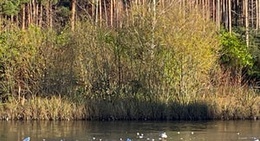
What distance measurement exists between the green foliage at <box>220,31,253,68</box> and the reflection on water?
10.5 metres

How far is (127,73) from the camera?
1265 inches

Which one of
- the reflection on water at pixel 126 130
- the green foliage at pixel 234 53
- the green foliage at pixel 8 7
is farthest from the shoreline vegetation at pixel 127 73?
the green foliage at pixel 8 7

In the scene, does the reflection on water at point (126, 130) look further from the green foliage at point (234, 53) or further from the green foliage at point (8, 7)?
the green foliage at point (8, 7)

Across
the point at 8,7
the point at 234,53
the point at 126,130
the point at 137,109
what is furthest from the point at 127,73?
the point at 8,7

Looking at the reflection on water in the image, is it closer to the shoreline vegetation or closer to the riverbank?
the riverbank

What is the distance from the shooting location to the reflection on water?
893 inches

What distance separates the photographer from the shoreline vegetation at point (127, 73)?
2959cm

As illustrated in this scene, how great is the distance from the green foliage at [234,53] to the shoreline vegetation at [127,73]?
4.05 m

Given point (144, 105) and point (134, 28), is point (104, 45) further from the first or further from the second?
point (144, 105)

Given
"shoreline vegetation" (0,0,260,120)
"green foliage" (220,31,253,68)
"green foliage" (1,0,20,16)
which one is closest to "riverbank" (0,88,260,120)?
"shoreline vegetation" (0,0,260,120)

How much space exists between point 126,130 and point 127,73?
722cm

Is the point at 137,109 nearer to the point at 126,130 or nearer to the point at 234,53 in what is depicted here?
the point at 126,130

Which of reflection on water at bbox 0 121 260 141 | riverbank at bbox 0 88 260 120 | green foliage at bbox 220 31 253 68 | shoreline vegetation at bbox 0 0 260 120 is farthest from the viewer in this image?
green foliage at bbox 220 31 253 68

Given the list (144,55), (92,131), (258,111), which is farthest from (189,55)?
(92,131)
